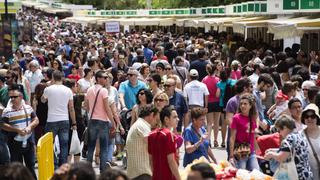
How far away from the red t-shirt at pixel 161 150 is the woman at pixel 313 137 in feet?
5.67

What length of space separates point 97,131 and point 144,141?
3.06m

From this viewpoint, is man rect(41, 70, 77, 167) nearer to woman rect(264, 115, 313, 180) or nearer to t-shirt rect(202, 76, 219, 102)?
t-shirt rect(202, 76, 219, 102)

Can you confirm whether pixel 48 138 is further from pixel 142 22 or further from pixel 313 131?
pixel 142 22

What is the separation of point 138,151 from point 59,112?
3.24 meters

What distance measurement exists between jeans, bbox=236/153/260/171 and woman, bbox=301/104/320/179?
99cm

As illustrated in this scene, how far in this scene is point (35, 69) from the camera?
17.1 meters

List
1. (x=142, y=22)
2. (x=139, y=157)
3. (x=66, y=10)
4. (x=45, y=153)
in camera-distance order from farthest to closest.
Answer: (x=66, y=10), (x=142, y=22), (x=45, y=153), (x=139, y=157)

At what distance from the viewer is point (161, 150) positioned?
29.4 feet

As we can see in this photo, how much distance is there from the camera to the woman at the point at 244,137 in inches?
422

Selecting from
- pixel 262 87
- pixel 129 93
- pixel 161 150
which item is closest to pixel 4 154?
pixel 129 93

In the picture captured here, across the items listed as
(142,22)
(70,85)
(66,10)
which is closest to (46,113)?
(70,85)

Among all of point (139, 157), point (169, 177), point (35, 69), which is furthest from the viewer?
point (35, 69)

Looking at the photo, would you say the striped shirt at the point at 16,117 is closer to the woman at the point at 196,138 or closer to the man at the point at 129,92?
the man at the point at 129,92

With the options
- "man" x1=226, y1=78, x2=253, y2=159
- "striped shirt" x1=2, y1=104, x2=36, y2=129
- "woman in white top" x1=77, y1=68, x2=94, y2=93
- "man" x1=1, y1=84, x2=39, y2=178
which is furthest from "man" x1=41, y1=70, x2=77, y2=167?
"man" x1=226, y1=78, x2=253, y2=159
